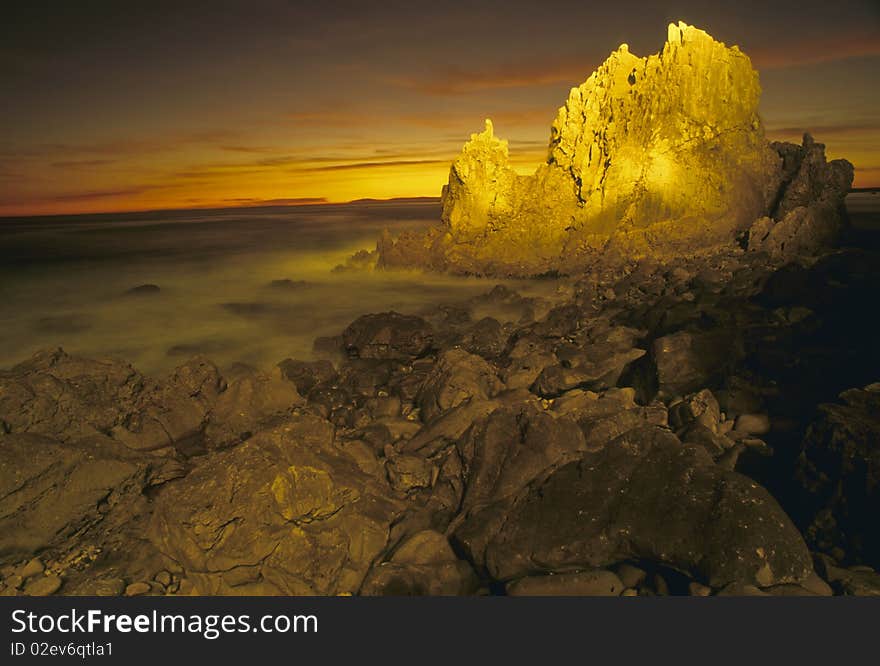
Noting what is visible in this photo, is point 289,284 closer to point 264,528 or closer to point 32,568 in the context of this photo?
point 32,568

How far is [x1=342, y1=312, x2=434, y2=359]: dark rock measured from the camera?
9.12 metres

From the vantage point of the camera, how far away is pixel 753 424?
5.53m

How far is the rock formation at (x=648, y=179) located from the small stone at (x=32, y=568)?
1477cm

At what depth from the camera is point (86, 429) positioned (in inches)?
200

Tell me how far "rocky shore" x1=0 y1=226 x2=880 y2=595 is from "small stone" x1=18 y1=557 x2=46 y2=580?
11mm

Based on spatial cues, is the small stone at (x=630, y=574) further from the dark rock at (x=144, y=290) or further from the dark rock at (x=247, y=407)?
the dark rock at (x=144, y=290)

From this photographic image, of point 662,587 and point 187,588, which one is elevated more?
point 662,587

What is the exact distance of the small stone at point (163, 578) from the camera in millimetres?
3637

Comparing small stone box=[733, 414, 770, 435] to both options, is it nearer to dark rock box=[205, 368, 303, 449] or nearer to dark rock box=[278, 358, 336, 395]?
dark rock box=[205, 368, 303, 449]

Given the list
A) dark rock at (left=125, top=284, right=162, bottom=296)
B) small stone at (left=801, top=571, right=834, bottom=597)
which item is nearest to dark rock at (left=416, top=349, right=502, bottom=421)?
small stone at (left=801, top=571, right=834, bottom=597)

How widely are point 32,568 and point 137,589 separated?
89 centimetres

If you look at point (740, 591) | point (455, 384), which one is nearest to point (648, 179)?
point (455, 384)

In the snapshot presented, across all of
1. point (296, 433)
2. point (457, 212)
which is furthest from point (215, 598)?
point (457, 212)

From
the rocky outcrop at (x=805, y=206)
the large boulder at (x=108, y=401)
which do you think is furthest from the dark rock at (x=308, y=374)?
the rocky outcrop at (x=805, y=206)
